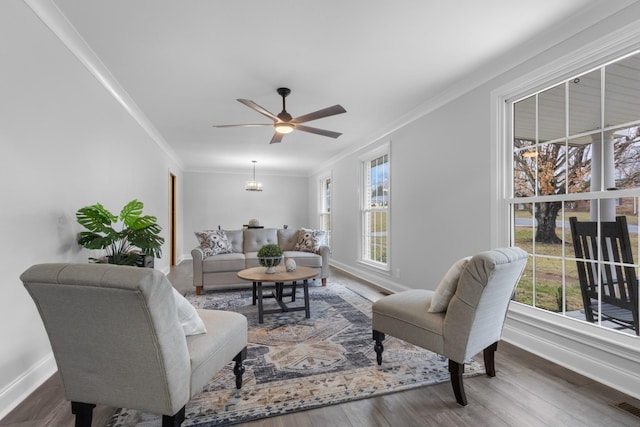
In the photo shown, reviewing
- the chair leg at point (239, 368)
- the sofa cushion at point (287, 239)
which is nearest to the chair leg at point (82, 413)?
the chair leg at point (239, 368)

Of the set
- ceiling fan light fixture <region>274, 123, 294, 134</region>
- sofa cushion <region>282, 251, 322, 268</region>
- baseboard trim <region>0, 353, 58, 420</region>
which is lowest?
baseboard trim <region>0, 353, 58, 420</region>

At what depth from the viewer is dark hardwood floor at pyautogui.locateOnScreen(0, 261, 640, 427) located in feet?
5.53

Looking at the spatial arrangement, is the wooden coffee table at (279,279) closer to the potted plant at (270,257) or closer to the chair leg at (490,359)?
the potted plant at (270,257)

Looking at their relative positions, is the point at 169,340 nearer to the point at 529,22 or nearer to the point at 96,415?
the point at 96,415

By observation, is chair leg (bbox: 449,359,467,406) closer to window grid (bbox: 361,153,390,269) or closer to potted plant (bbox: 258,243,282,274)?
Answer: potted plant (bbox: 258,243,282,274)

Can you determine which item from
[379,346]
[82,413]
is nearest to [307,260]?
[379,346]

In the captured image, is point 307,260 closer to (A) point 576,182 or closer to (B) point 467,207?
(B) point 467,207

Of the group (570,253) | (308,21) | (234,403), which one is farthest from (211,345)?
(570,253)

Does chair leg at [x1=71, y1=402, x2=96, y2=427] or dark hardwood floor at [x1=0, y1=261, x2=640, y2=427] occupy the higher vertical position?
chair leg at [x1=71, y1=402, x2=96, y2=427]

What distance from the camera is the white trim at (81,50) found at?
2.09 metres

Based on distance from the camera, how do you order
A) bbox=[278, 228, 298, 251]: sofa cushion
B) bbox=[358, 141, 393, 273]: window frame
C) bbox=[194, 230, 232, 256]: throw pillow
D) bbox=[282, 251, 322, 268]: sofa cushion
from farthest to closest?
bbox=[278, 228, 298, 251]: sofa cushion, bbox=[282, 251, 322, 268]: sofa cushion, bbox=[194, 230, 232, 256]: throw pillow, bbox=[358, 141, 393, 273]: window frame

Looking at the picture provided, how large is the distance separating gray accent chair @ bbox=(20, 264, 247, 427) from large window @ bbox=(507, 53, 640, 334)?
8.92 ft

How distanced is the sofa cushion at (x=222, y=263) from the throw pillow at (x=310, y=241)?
1.14 metres

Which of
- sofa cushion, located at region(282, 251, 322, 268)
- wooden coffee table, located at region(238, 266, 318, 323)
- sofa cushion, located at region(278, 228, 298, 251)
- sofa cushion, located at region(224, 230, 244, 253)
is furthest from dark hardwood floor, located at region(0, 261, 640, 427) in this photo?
sofa cushion, located at region(278, 228, 298, 251)
